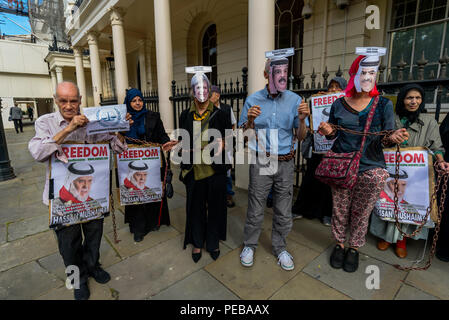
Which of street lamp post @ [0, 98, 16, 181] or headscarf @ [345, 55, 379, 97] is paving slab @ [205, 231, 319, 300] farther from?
street lamp post @ [0, 98, 16, 181]

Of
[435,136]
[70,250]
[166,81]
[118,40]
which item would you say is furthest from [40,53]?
[435,136]

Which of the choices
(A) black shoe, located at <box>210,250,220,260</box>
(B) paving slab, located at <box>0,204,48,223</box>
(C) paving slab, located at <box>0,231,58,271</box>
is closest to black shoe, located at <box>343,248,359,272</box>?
(A) black shoe, located at <box>210,250,220,260</box>

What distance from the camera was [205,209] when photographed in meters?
2.84

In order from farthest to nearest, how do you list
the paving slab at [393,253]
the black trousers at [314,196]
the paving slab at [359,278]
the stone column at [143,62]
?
the stone column at [143,62] < the black trousers at [314,196] < the paving slab at [393,253] < the paving slab at [359,278]

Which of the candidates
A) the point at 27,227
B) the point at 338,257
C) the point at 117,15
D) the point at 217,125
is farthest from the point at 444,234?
the point at 117,15

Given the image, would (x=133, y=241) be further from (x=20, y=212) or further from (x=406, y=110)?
(x=406, y=110)

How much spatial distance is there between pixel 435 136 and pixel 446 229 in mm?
1020

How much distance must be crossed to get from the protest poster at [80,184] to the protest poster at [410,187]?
9.74 feet

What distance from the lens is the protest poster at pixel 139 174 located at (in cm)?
Answer: 317

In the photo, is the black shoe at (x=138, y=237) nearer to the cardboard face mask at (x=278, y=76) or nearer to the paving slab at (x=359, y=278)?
the paving slab at (x=359, y=278)

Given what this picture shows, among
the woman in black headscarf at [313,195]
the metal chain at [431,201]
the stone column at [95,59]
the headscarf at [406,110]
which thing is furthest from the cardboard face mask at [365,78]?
the stone column at [95,59]

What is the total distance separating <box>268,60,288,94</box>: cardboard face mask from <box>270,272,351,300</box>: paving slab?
1877 mm

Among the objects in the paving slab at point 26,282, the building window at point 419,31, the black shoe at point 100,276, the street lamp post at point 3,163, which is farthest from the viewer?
the street lamp post at point 3,163

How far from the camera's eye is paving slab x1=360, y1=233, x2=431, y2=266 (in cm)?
266
